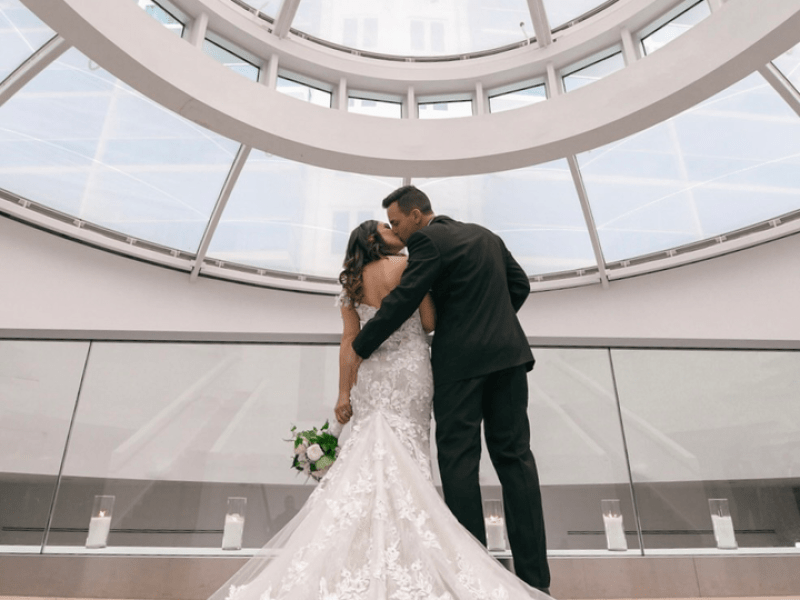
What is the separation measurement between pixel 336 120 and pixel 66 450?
543 cm

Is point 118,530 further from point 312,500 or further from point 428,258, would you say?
point 428,258

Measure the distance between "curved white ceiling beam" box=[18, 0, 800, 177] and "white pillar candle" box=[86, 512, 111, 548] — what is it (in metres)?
4.58

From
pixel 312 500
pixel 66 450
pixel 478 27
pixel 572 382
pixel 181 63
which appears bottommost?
pixel 312 500

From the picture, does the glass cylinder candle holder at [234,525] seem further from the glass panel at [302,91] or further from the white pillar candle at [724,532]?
the glass panel at [302,91]

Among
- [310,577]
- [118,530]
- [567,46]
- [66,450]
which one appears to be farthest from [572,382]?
[567,46]

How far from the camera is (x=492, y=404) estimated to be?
9.61 feet

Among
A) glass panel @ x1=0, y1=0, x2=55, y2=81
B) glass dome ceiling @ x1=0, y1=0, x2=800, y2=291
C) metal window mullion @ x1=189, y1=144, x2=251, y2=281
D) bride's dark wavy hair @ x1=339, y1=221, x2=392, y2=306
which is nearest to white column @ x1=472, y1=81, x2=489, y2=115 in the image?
glass dome ceiling @ x1=0, y1=0, x2=800, y2=291

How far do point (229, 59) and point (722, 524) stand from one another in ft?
30.0

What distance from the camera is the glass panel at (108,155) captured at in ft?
27.1

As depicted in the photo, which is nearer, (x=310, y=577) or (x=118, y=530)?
(x=310, y=577)

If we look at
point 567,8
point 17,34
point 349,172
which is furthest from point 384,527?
point 567,8

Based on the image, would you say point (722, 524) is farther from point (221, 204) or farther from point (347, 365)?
point (221, 204)

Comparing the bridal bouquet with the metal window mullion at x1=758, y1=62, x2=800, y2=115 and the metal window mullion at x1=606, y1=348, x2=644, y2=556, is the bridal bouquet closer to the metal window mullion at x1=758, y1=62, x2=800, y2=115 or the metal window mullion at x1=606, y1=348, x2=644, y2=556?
the metal window mullion at x1=606, y1=348, x2=644, y2=556

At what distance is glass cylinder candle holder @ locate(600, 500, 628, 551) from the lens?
3777 mm
